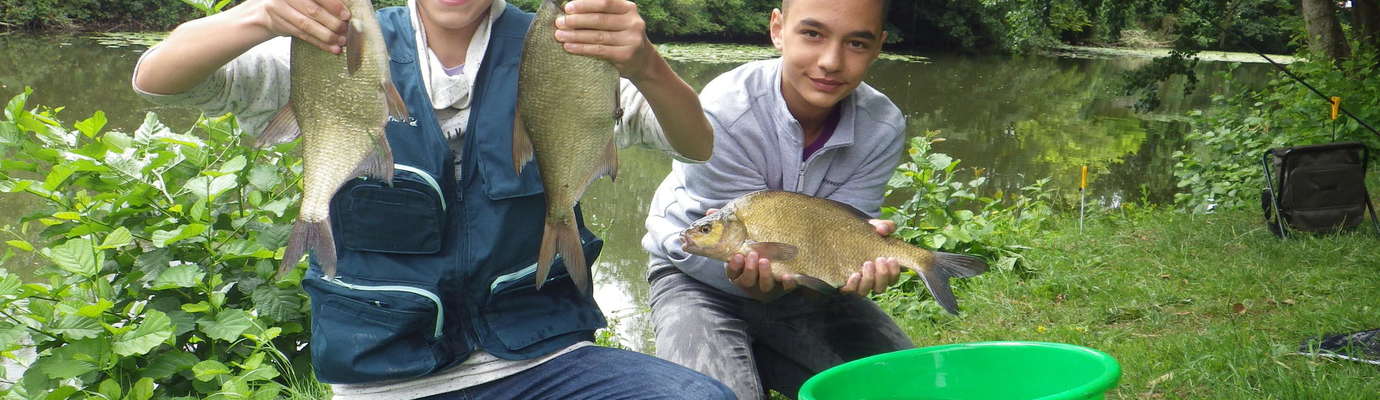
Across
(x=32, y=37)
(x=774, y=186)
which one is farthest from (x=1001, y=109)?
(x=32, y=37)

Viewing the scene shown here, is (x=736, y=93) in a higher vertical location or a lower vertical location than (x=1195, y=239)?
higher

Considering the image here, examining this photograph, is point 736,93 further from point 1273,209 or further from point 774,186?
point 1273,209

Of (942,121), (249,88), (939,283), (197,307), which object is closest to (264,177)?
(197,307)

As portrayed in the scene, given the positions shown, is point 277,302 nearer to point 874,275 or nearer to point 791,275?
point 791,275

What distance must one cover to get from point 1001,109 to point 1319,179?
31.9 ft

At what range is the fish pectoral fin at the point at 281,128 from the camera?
165cm

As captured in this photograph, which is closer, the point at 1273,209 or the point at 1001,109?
the point at 1273,209

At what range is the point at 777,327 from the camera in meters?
2.83

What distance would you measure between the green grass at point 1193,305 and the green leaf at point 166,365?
258 cm

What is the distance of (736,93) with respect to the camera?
109 inches

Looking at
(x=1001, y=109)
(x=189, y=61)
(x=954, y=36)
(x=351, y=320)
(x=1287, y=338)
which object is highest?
(x=189, y=61)

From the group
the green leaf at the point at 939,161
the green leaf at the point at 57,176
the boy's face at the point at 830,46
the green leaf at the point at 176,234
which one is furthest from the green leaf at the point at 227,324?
the green leaf at the point at 939,161

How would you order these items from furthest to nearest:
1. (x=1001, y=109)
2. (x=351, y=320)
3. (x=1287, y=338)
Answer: (x=1001, y=109) < (x=1287, y=338) < (x=351, y=320)

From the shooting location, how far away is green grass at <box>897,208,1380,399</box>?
3.36m
